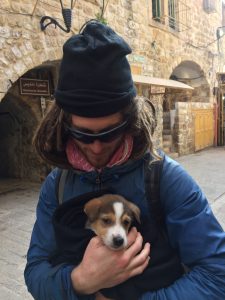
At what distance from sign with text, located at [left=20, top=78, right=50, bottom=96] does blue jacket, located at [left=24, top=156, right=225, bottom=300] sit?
580cm

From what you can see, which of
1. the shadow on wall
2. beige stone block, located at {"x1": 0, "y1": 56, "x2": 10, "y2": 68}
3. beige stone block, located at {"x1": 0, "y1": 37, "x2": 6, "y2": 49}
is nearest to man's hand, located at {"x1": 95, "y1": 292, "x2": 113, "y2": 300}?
beige stone block, located at {"x1": 0, "y1": 56, "x2": 10, "y2": 68}

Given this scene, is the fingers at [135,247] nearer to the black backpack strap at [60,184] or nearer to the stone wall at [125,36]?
the black backpack strap at [60,184]

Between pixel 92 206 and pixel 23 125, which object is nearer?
pixel 92 206

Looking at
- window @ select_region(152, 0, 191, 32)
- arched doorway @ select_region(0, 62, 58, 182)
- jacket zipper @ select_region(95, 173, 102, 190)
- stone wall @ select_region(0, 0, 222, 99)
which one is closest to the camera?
jacket zipper @ select_region(95, 173, 102, 190)

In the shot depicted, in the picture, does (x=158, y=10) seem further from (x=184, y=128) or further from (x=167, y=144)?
(x=167, y=144)

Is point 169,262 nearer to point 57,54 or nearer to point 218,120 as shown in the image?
point 57,54

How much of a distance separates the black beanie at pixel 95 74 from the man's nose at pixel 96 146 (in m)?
0.11

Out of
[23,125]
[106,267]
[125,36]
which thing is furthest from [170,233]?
[125,36]

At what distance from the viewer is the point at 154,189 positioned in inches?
47.3

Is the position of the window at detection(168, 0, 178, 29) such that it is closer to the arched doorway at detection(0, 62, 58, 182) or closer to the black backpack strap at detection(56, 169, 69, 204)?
the arched doorway at detection(0, 62, 58, 182)

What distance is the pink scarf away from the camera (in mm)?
1316

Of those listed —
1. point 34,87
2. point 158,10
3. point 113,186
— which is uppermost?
point 158,10

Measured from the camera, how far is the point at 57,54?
6699mm

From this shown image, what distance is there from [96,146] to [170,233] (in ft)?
1.34
